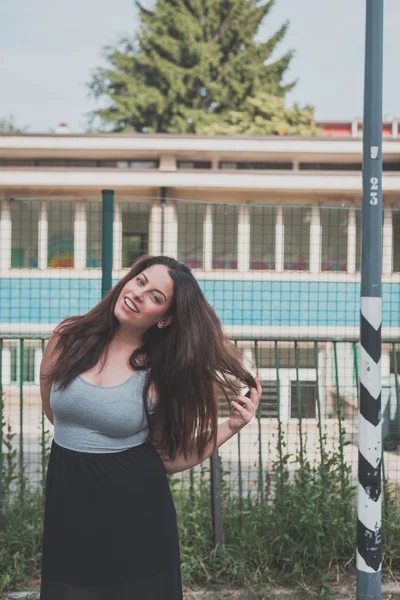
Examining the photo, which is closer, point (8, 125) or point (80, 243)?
point (80, 243)

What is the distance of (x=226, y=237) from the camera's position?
38.0 feet

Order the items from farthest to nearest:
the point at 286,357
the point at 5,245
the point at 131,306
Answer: the point at 5,245, the point at 286,357, the point at 131,306

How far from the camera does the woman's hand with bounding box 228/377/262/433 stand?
9.29 ft

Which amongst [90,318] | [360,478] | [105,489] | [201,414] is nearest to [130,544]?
[105,489]

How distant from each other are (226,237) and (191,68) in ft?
96.4

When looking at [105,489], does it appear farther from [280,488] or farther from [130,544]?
[280,488]

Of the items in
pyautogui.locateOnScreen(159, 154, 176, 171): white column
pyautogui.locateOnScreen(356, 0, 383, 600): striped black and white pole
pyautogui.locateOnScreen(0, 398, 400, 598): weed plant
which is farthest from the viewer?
pyautogui.locateOnScreen(159, 154, 176, 171): white column

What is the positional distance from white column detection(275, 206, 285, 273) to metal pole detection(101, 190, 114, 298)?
8.98ft

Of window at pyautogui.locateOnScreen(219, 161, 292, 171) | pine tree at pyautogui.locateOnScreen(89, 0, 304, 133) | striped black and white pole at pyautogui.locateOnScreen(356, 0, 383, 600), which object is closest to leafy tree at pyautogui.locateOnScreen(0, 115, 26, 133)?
pine tree at pyautogui.locateOnScreen(89, 0, 304, 133)

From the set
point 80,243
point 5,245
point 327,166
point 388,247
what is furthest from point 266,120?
point 388,247

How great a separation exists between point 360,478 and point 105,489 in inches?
74.3

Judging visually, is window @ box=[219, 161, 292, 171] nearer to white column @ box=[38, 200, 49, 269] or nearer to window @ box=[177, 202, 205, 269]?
window @ box=[177, 202, 205, 269]

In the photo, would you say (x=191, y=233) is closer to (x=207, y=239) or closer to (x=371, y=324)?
(x=207, y=239)

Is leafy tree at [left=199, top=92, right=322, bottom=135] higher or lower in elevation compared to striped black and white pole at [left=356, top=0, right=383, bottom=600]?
higher
